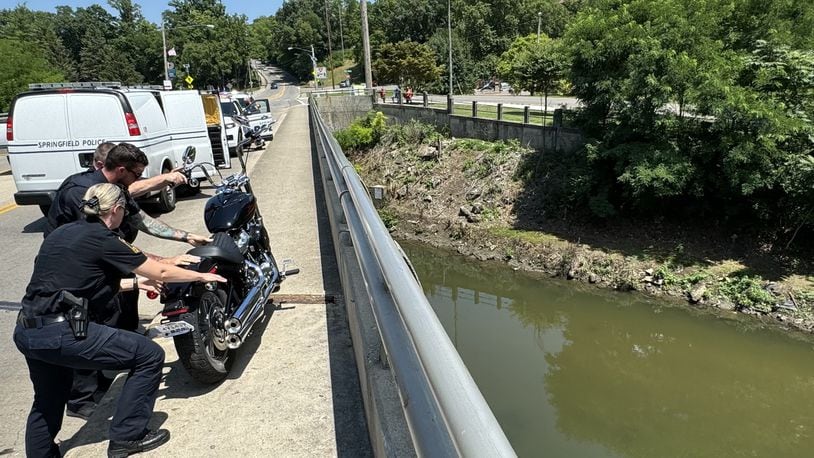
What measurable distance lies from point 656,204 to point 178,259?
53.1 feet

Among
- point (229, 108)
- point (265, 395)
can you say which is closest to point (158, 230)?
point (265, 395)

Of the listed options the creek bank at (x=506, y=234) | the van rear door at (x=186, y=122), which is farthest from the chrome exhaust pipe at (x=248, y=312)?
the creek bank at (x=506, y=234)

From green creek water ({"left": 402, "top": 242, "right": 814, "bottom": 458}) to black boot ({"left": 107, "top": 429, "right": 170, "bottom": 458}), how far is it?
6.57 metres

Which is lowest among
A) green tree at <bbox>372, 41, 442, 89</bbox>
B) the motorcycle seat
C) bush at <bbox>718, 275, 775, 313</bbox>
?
bush at <bbox>718, 275, 775, 313</bbox>

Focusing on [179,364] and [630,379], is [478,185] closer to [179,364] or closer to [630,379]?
[630,379]

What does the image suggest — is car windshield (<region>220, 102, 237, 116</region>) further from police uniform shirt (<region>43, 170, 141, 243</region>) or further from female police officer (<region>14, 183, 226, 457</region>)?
female police officer (<region>14, 183, 226, 457</region>)

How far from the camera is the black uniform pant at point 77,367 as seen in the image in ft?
9.05

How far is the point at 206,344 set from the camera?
342cm

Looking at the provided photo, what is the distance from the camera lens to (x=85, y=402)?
330 cm

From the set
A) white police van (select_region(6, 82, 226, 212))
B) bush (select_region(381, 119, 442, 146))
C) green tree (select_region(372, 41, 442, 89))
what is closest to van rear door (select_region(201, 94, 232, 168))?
white police van (select_region(6, 82, 226, 212))

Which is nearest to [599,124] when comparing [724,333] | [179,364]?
[724,333]

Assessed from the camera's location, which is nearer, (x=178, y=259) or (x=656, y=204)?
(x=178, y=259)

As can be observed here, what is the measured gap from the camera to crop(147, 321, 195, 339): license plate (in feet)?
10.5

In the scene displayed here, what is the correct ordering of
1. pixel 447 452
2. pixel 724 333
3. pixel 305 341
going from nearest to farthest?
1. pixel 447 452
2. pixel 305 341
3. pixel 724 333
